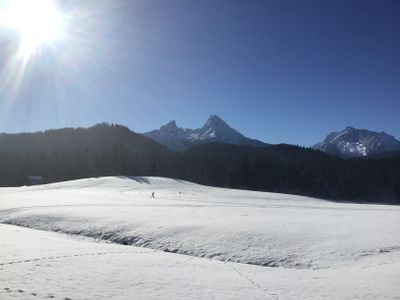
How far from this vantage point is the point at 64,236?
2903 cm

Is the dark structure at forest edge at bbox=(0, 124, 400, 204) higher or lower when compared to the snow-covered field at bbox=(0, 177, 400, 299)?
higher

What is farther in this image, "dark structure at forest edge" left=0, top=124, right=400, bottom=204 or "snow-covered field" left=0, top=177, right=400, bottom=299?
"dark structure at forest edge" left=0, top=124, right=400, bottom=204

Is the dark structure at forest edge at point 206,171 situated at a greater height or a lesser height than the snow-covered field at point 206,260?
greater

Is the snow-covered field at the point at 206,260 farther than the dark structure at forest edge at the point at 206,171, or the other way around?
the dark structure at forest edge at the point at 206,171

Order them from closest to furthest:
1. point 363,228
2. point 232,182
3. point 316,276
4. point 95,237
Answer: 1. point 316,276
2. point 363,228
3. point 95,237
4. point 232,182

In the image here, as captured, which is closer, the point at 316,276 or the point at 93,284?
the point at 93,284

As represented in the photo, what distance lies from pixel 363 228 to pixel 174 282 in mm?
14783

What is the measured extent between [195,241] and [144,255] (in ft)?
14.1

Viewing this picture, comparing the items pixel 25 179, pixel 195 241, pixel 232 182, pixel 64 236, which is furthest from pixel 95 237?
pixel 232 182

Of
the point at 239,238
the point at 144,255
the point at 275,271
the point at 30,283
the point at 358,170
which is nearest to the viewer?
the point at 30,283

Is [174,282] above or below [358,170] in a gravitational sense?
below

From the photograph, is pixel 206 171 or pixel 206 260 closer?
pixel 206 260

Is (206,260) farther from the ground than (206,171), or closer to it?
closer to it

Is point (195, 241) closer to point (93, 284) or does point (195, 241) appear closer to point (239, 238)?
point (239, 238)
